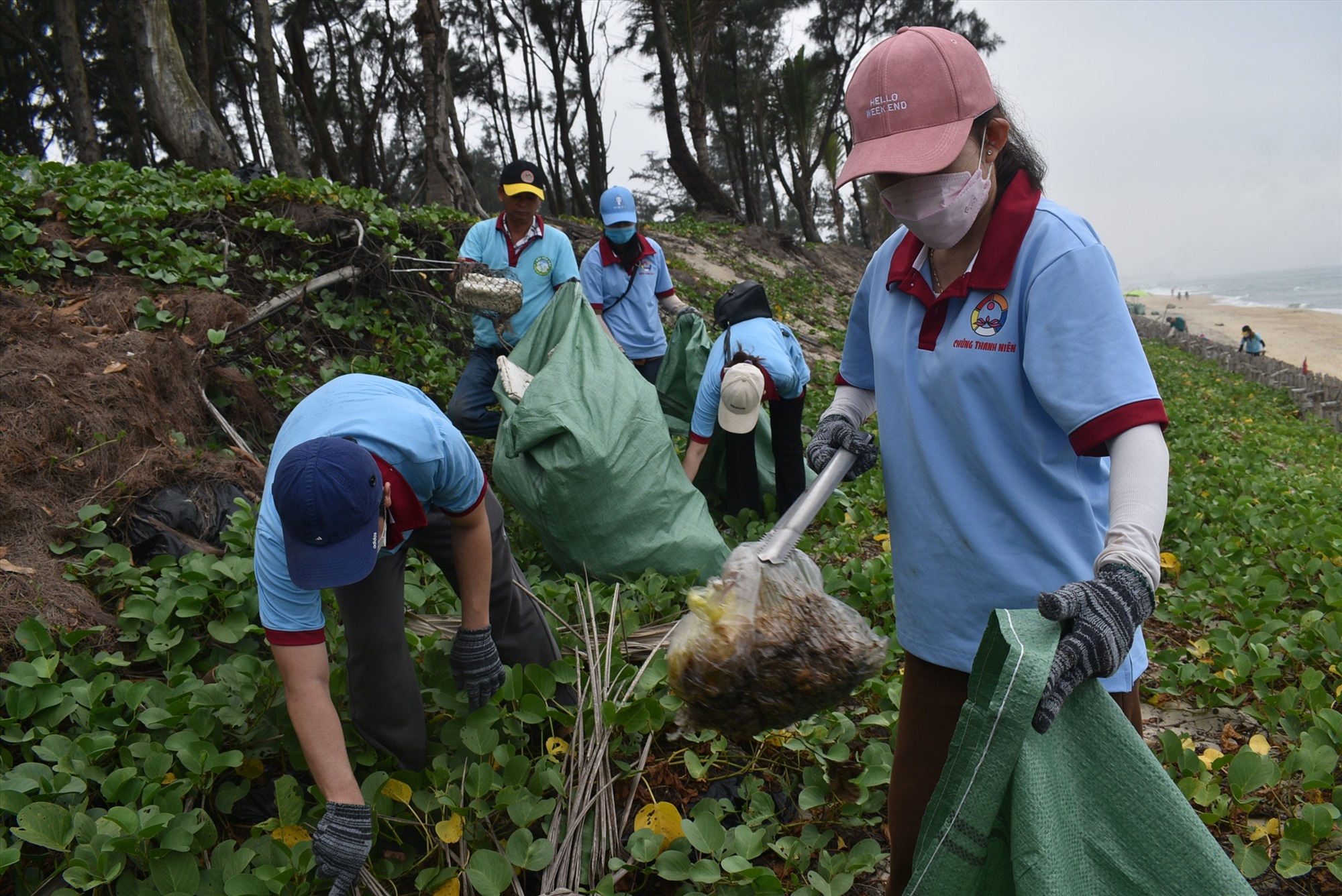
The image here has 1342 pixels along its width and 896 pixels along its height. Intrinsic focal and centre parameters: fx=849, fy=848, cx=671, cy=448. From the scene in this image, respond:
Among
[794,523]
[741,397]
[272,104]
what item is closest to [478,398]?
[741,397]

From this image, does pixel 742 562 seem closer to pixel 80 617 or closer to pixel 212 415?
pixel 80 617

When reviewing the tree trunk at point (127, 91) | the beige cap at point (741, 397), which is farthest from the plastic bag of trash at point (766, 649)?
the tree trunk at point (127, 91)

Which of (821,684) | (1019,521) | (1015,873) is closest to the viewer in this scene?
(1015,873)

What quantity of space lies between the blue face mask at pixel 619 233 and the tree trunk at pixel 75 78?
6905 millimetres

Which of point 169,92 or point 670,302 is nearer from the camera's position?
point 670,302

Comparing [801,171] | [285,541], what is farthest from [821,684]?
[801,171]

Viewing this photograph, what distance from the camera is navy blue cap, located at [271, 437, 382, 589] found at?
4.72 feet

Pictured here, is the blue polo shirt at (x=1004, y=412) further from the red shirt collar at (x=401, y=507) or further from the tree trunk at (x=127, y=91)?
the tree trunk at (x=127, y=91)

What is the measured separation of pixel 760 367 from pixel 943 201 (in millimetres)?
2259

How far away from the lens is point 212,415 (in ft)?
11.4

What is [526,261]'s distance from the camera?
3.95 m

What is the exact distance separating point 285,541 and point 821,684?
95 centimetres

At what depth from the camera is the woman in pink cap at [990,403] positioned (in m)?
1.00

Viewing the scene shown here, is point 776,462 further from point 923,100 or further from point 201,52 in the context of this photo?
point 201,52
